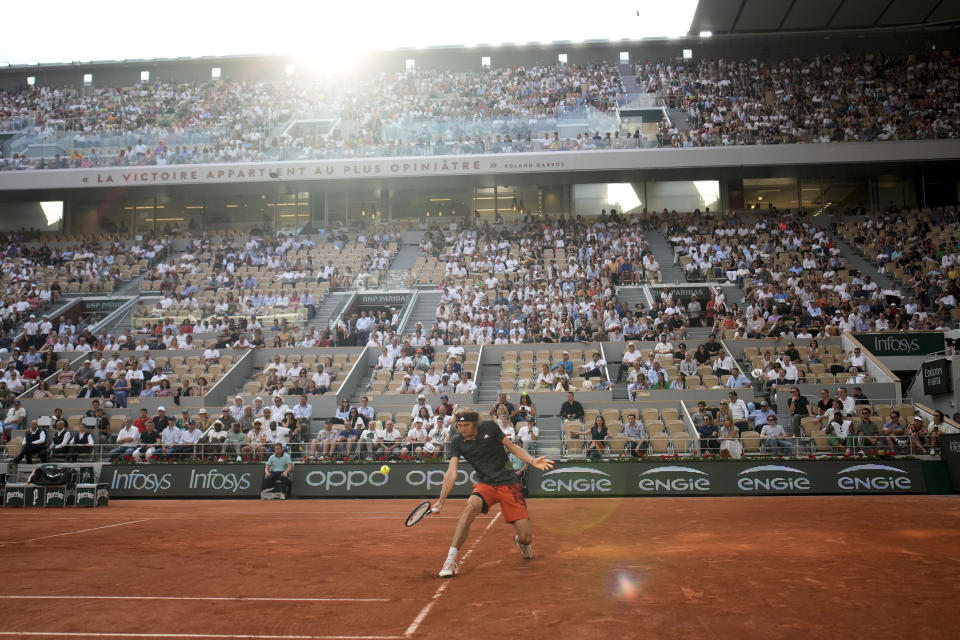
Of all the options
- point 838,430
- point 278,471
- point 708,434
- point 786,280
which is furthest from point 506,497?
point 786,280

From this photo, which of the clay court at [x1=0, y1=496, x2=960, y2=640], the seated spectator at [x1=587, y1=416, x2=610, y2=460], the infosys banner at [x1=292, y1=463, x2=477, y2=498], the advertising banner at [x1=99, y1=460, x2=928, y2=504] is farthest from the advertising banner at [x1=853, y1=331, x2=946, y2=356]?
the infosys banner at [x1=292, y1=463, x2=477, y2=498]

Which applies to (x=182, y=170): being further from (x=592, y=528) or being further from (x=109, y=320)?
(x=592, y=528)

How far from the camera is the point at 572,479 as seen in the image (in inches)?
690

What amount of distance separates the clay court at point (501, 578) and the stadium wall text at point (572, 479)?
356cm

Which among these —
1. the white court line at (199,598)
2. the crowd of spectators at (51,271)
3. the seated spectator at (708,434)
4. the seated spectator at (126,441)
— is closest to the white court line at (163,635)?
the white court line at (199,598)

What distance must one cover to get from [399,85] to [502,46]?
22.5 ft

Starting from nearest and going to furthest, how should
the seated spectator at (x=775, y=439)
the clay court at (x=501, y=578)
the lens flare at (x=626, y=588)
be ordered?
1. the clay court at (x=501, y=578)
2. the lens flare at (x=626, y=588)
3. the seated spectator at (x=775, y=439)

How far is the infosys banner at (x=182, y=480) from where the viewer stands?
18891mm

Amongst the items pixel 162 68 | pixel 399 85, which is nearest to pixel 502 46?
pixel 399 85

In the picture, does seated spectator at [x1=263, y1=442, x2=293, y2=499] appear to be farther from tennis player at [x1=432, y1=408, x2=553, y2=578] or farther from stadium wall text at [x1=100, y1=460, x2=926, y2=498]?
tennis player at [x1=432, y1=408, x2=553, y2=578]

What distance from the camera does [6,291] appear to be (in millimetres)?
31641

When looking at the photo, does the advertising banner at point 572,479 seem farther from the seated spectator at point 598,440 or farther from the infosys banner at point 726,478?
the seated spectator at point 598,440

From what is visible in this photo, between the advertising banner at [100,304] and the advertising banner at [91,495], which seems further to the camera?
the advertising banner at [100,304]

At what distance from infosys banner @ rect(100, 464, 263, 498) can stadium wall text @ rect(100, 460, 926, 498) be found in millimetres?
25
